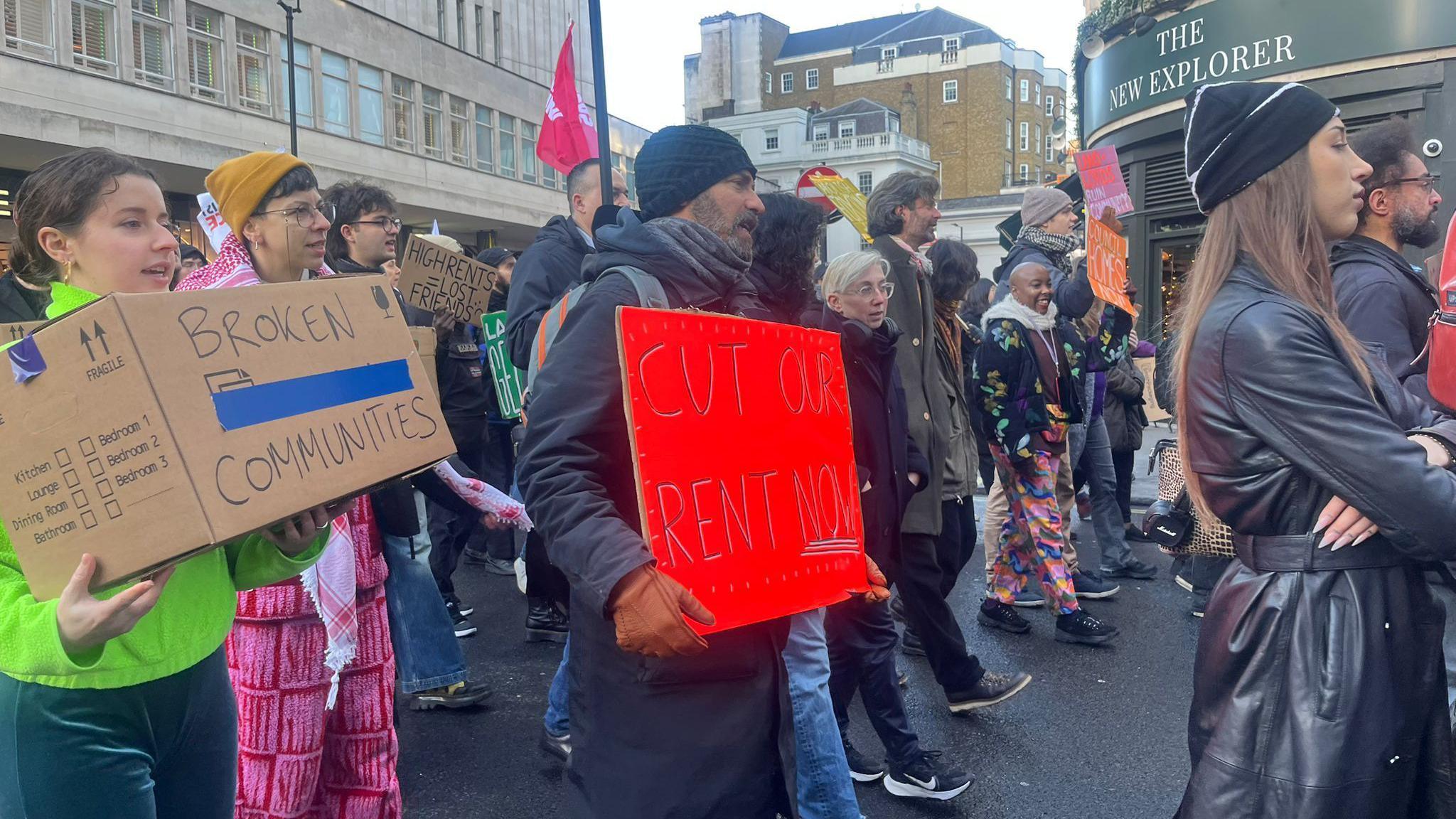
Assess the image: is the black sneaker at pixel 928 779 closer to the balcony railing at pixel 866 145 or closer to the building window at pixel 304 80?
the building window at pixel 304 80

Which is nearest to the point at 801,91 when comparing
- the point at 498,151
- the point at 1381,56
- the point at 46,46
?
the point at 498,151

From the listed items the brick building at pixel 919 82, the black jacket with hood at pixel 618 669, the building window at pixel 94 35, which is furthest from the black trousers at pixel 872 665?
the brick building at pixel 919 82

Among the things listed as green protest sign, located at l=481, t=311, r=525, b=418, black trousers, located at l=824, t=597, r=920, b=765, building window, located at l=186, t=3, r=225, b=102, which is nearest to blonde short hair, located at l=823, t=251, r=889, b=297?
black trousers, located at l=824, t=597, r=920, b=765

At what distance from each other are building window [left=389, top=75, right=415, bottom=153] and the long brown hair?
89.5ft

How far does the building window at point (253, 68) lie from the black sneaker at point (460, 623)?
20.3m

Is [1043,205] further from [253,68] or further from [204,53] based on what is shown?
[253,68]

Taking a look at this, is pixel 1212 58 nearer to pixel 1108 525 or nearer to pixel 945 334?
pixel 1108 525

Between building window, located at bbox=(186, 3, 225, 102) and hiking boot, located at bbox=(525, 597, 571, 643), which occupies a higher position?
building window, located at bbox=(186, 3, 225, 102)

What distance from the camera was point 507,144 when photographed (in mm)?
32250

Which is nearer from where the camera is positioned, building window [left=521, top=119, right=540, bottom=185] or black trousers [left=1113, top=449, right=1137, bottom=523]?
black trousers [left=1113, top=449, right=1137, bottom=523]

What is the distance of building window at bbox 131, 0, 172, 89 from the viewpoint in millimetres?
19812

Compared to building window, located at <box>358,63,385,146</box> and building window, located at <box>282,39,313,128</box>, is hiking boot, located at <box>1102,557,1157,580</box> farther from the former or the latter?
building window, located at <box>358,63,385,146</box>

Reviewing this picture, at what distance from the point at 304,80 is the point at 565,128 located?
1992 cm

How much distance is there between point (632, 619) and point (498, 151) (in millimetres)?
31745
